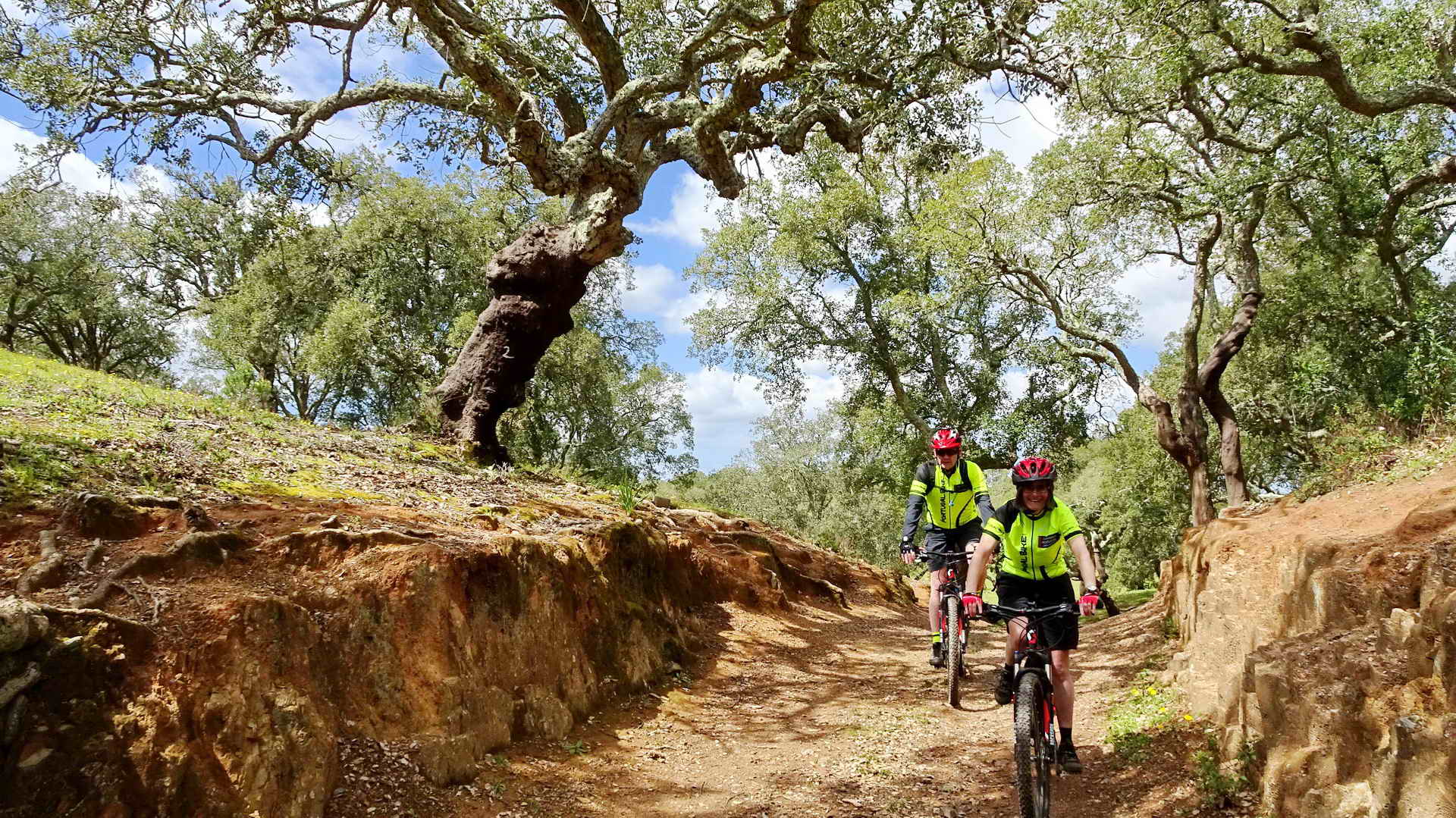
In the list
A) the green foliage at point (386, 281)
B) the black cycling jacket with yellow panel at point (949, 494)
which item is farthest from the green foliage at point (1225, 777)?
the green foliage at point (386, 281)

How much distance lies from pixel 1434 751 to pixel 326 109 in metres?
13.3

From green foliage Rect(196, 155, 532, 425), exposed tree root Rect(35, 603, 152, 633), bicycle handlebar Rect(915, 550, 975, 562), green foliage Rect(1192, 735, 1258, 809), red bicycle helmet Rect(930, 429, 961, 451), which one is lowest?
green foliage Rect(1192, 735, 1258, 809)

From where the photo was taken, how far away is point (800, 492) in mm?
45562

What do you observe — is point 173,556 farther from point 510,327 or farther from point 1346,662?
point 510,327

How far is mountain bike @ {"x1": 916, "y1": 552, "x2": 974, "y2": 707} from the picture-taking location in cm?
706

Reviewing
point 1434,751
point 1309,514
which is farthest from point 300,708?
point 1309,514

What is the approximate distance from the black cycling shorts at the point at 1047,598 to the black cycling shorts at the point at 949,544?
2169mm

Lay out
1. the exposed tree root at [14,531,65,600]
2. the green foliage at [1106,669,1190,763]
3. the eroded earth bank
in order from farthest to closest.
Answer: the green foliage at [1106,669,1190,763] < the exposed tree root at [14,531,65,600] < the eroded earth bank

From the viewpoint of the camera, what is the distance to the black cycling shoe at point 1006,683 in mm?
4741

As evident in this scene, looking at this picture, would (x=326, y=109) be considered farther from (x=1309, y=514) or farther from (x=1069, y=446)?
(x=1069, y=446)

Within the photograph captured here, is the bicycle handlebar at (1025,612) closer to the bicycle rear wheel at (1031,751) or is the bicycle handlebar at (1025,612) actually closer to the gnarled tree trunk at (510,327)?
the bicycle rear wheel at (1031,751)

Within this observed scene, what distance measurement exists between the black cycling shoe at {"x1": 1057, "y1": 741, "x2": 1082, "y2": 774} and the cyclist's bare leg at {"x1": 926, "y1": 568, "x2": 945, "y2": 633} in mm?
2493

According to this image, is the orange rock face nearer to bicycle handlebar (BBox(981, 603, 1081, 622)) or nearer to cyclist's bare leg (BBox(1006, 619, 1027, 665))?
bicycle handlebar (BBox(981, 603, 1081, 622))

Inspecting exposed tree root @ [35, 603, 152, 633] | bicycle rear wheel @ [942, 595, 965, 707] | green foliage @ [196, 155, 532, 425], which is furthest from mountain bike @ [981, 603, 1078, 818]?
green foliage @ [196, 155, 532, 425]
